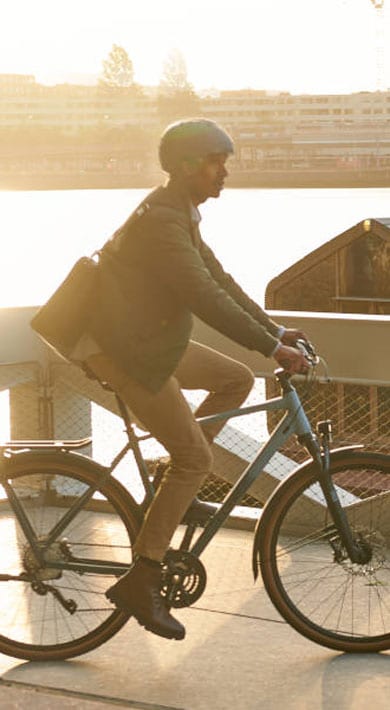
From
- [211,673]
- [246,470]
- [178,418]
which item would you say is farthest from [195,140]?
[211,673]

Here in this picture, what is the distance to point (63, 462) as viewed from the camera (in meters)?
3.69

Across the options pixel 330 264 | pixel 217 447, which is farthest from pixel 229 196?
pixel 217 447

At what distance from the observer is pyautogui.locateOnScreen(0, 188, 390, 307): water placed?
9444 centimetres

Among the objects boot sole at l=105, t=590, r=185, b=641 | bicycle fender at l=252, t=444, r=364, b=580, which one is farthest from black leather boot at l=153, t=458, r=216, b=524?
boot sole at l=105, t=590, r=185, b=641

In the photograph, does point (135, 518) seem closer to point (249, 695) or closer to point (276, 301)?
point (249, 695)

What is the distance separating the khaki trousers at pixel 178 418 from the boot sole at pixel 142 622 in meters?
0.15

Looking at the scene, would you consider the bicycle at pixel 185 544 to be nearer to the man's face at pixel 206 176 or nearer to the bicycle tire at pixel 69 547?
the bicycle tire at pixel 69 547

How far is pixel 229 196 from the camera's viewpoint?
605 ft

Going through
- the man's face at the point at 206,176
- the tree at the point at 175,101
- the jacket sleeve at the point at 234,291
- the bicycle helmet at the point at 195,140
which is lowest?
the tree at the point at 175,101

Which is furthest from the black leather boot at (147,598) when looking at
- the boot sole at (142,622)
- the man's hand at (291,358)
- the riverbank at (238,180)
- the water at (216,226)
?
the riverbank at (238,180)

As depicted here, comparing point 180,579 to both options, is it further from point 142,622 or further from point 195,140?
point 195,140

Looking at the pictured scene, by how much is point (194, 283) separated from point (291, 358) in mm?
311

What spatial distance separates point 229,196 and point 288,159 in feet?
49.6

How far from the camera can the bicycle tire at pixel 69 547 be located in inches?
145
